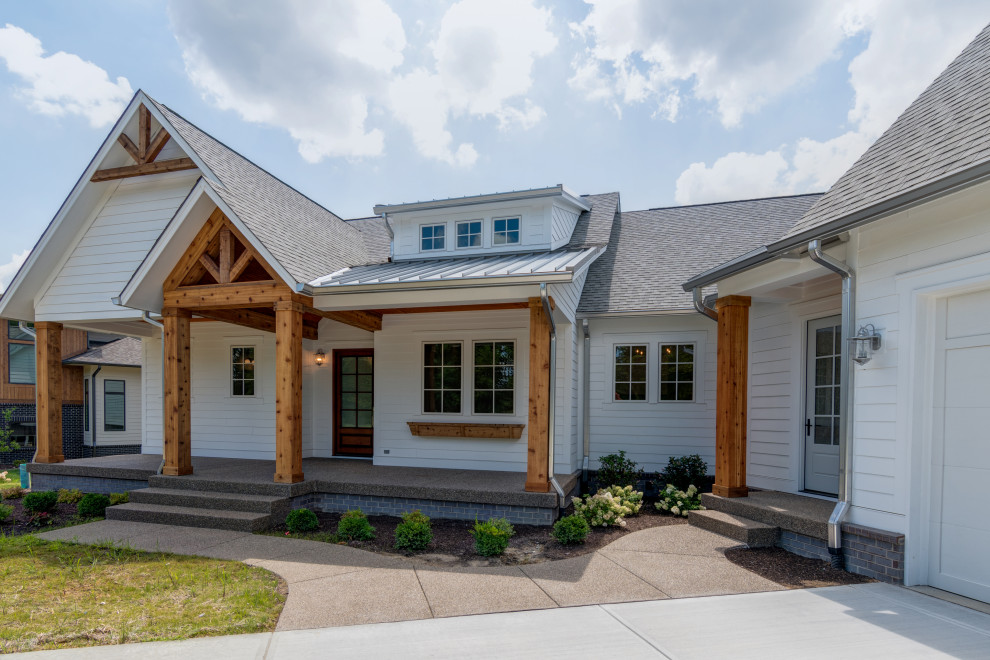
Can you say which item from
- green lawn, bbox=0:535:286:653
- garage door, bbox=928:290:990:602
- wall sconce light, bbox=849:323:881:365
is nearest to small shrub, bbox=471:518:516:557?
green lawn, bbox=0:535:286:653

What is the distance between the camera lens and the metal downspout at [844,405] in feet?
15.4

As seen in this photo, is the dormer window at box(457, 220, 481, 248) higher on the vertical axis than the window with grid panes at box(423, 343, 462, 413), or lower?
higher

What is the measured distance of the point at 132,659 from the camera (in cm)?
312

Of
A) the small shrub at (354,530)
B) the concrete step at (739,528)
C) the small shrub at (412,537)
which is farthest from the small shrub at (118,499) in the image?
the concrete step at (739,528)

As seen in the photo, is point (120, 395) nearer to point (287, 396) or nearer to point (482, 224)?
point (287, 396)

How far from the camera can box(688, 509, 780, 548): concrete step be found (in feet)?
17.7

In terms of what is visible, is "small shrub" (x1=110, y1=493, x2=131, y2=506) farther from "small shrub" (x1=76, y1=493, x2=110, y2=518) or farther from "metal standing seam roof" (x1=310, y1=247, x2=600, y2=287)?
"metal standing seam roof" (x1=310, y1=247, x2=600, y2=287)

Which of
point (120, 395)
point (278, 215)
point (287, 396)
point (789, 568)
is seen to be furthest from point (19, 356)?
point (789, 568)

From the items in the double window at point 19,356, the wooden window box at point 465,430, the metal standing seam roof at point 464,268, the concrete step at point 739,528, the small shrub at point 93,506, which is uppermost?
the metal standing seam roof at point 464,268

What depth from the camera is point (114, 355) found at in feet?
48.8

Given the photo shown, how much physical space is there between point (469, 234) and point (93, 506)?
6.86 meters

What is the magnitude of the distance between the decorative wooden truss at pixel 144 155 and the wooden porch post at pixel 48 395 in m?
2.95

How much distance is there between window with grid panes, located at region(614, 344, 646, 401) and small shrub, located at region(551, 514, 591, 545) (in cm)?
363

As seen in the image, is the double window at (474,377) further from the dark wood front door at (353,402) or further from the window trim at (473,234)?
the window trim at (473,234)
